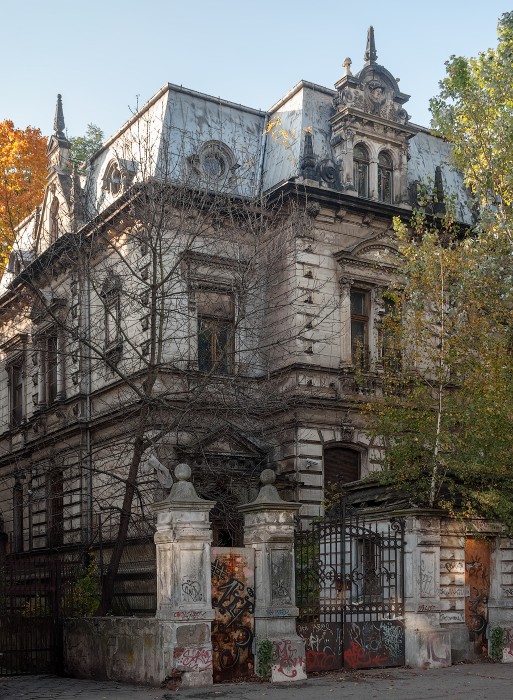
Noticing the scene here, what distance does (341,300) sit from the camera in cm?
2447

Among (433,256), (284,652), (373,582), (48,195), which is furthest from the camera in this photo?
(48,195)

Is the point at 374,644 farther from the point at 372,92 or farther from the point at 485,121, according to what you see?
the point at 372,92

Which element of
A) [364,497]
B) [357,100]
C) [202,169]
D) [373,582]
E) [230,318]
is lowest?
[373,582]

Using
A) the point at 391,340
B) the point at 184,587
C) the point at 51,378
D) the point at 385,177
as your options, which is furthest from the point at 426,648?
the point at 51,378

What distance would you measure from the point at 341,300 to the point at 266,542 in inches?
401

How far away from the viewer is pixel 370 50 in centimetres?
2644

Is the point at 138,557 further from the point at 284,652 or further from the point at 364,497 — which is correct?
the point at 284,652

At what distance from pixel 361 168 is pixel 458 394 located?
872 centimetres

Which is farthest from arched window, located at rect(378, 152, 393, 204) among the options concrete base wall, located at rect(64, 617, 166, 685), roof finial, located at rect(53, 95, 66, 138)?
concrete base wall, located at rect(64, 617, 166, 685)

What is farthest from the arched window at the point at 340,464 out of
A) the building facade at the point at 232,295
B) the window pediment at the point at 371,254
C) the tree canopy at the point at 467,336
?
the window pediment at the point at 371,254

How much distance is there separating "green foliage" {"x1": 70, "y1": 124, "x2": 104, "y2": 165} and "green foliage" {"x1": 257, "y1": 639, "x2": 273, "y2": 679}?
95.5ft

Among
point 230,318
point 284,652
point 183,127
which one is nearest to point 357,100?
point 183,127

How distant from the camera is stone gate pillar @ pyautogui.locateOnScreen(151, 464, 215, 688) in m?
14.1

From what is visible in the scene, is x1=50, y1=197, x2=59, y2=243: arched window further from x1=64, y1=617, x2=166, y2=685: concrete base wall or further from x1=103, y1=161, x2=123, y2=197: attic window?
x1=64, y1=617, x2=166, y2=685: concrete base wall
